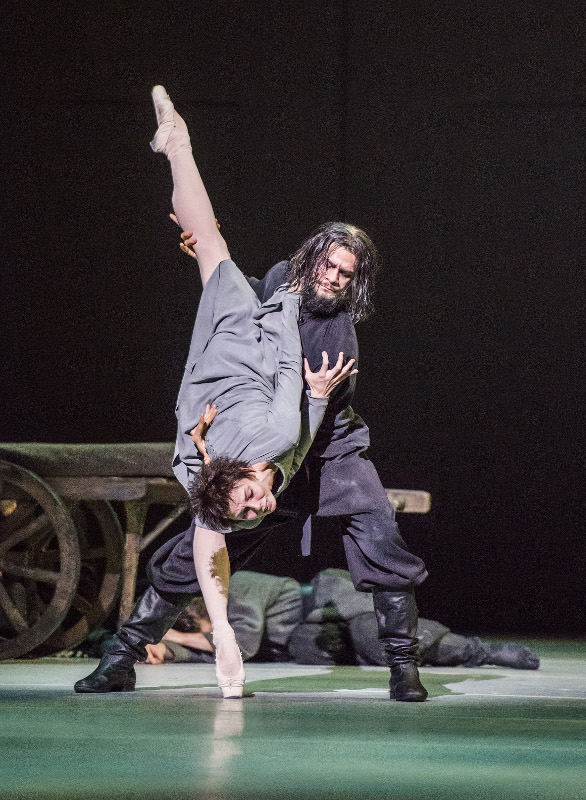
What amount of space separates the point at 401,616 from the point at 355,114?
3264mm

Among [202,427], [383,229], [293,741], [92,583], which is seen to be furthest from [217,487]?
[383,229]

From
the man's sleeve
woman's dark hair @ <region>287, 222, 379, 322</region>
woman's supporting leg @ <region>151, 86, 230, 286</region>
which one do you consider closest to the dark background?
woman's supporting leg @ <region>151, 86, 230, 286</region>

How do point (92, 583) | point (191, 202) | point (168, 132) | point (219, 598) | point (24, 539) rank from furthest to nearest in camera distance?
point (92, 583) < point (24, 539) < point (168, 132) < point (191, 202) < point (219, 598)

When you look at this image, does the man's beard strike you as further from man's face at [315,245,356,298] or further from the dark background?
the dark background

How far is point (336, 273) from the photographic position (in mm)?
3053

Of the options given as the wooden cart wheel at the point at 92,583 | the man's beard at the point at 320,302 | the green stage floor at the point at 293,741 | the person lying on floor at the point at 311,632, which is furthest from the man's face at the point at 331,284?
the wooden cart wheel at the point at 92,583

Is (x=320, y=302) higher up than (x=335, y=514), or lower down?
higher up

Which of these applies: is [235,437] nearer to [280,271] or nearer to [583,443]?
[280,271]

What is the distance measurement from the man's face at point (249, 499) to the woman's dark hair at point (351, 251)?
2.03 ft

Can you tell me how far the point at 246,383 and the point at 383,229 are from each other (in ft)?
9.11

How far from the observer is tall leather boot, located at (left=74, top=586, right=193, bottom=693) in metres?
3.12

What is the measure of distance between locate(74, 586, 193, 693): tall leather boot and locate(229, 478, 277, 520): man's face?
1.49ft

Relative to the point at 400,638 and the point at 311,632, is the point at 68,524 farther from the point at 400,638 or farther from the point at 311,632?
the point at 400,638

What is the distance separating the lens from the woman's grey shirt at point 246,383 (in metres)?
2.84
